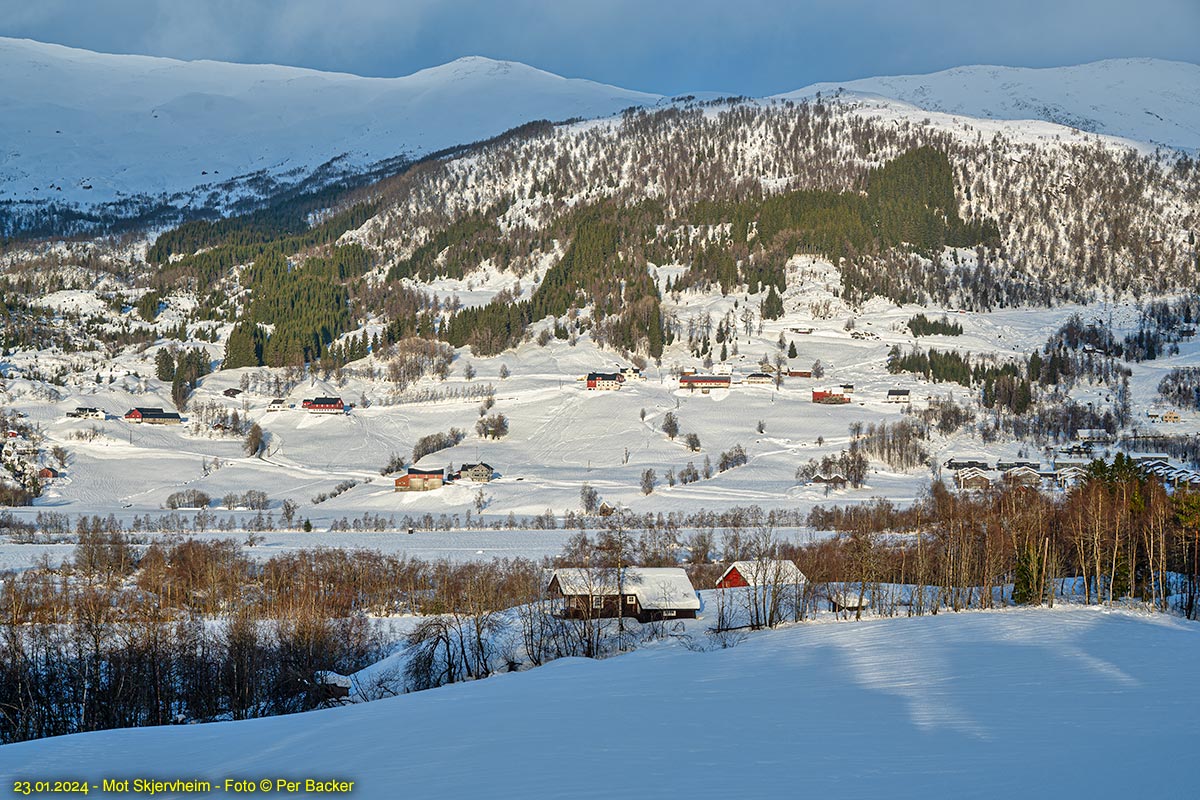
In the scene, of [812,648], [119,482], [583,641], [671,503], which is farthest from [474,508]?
[812,648]

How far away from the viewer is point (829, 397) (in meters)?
130

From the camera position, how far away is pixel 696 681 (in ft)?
89.2

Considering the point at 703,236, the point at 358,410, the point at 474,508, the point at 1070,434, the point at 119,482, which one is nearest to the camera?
the point at 474,508

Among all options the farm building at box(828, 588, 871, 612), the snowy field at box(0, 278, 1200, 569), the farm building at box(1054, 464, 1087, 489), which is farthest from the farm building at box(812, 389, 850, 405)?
the farm building at box(828, 588, 871, 612)

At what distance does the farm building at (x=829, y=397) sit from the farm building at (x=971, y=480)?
101 feet

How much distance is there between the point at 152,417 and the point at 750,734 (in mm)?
131966

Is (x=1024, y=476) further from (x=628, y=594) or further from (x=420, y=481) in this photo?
(x=628, y=594)

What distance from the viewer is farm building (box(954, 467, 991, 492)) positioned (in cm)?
9181

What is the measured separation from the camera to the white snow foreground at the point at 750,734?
14.9m

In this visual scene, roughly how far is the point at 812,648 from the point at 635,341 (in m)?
128

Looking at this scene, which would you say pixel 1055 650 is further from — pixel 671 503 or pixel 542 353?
pixel 542 353

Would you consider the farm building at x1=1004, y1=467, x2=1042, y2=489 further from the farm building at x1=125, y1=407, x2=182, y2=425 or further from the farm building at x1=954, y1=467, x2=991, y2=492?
the farm building at x1=125, y1=407, x2=182, y2=425

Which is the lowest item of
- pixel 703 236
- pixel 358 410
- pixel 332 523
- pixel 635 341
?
pixel 332 523

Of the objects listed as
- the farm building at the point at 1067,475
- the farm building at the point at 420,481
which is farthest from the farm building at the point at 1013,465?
the farm building at the point at 420,481
